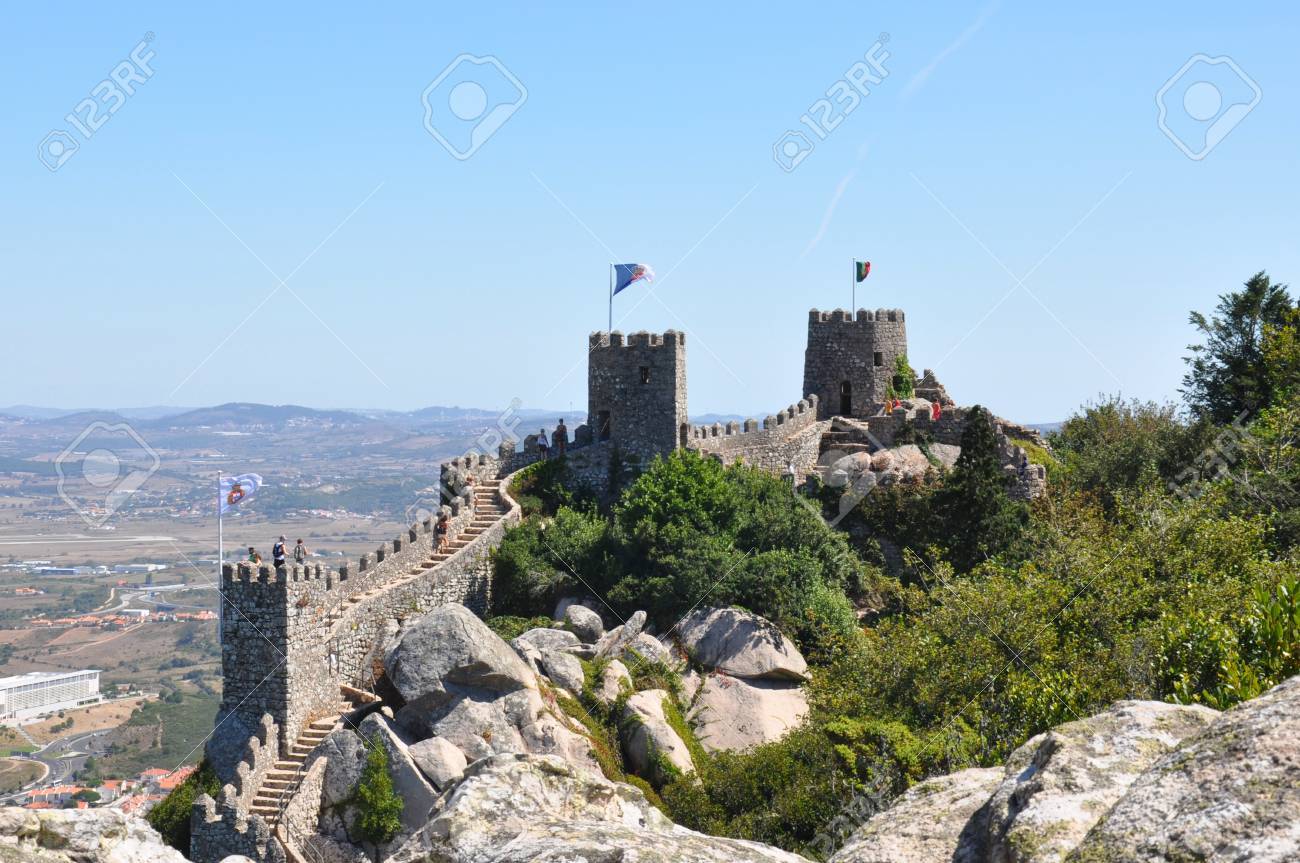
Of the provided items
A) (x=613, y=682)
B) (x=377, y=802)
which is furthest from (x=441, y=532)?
(x=377, y=802)

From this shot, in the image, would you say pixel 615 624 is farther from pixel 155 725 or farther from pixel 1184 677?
pixel 155 725

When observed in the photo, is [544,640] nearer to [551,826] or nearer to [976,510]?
[976,510]

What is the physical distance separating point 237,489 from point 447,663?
8.25 m

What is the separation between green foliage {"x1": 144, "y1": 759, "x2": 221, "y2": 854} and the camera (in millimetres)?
31766

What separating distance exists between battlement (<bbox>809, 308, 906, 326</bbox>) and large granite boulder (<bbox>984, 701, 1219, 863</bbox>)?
137 ft

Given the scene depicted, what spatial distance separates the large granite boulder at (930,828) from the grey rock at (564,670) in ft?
82.5

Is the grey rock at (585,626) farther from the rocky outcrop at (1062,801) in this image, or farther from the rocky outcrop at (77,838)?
the rocky outcrop at (1062,801)

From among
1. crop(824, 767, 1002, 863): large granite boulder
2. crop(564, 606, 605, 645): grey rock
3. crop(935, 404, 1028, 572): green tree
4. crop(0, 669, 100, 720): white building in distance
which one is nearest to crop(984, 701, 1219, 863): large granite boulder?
crop(824, 767, 1002, 863): large granite boulder

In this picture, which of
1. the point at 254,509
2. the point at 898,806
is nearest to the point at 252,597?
the point at 898,806

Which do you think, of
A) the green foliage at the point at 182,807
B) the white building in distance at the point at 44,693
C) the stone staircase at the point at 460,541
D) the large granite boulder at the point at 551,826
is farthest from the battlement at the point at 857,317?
the white building in distance at the point at 44,693

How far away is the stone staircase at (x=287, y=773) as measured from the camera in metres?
31.2

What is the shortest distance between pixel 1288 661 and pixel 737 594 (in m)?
22.8

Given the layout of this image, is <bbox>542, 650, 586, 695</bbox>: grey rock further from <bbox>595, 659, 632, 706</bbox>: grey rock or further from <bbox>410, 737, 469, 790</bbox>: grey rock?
<bbox>410, 737, 469, 790</bbox>: grey rock

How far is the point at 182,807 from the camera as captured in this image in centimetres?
3216
